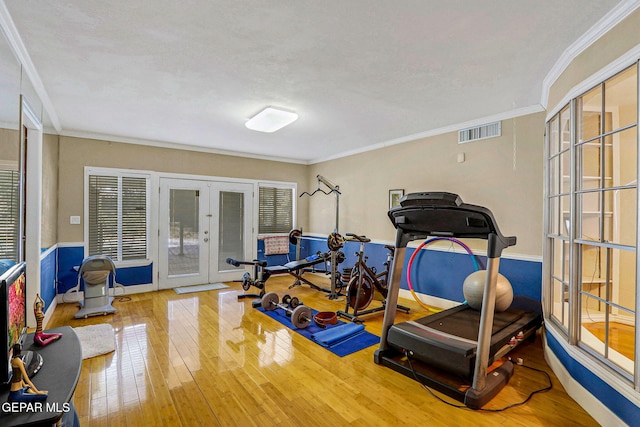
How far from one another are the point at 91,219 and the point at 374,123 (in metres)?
4.65

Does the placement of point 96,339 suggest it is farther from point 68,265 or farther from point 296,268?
point 296,268

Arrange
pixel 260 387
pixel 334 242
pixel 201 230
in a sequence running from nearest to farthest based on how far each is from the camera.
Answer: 1. pixel 260 387
2. pixel 334 242
3. pixel 201 230

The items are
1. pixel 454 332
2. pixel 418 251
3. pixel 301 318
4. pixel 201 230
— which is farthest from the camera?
pixel 201 230

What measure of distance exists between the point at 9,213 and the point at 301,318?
2.82 meters

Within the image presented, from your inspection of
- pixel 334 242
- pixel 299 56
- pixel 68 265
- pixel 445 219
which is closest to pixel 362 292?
pixel 334 242

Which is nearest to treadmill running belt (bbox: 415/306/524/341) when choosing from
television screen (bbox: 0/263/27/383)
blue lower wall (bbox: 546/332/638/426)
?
blue lower wall (bbox: 546/332/638/426)

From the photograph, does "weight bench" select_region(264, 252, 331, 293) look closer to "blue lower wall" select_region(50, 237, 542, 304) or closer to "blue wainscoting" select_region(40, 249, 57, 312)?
"blue lower wall" select_region(50, 237, 542, 304)

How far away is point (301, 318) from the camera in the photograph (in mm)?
3791

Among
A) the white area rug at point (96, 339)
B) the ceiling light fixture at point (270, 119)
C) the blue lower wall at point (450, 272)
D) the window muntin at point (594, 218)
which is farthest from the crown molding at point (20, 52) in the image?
the blue lower wall at point (450, 272)

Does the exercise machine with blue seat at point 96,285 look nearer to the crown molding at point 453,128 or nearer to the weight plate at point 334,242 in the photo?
the weight plate at point 334,242

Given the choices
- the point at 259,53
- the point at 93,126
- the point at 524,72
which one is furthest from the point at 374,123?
the point at 93,126

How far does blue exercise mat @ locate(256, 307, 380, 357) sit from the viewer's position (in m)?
3.30

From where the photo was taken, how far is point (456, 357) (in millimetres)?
2518

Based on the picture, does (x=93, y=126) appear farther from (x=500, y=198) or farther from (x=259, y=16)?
(x=500, y=198)
